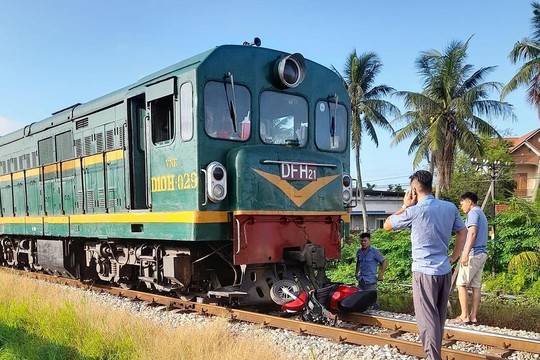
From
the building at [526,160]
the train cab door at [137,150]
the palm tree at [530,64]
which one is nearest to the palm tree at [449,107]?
the palm tree at [530,64]

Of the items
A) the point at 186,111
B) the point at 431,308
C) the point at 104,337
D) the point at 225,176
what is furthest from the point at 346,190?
→ the point at 104,337

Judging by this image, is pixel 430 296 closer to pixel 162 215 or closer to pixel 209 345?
pixel 209 345

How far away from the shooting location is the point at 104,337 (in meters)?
5.29

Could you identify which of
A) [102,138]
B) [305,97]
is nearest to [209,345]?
[305,97]

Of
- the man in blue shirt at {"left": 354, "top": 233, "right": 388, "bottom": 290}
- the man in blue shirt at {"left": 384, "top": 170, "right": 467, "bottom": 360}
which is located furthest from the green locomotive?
the man in blue shirt at {"left": 384, "top": 170, "right": 467, "bottom": 360}

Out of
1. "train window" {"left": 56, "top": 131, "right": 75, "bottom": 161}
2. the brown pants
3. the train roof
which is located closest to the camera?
the brown pants

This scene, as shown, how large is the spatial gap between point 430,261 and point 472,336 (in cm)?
177

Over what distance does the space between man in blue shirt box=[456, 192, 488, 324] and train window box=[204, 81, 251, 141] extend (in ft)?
10.6

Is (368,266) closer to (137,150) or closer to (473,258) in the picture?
(473,258)

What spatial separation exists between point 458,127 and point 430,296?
78.1 ft

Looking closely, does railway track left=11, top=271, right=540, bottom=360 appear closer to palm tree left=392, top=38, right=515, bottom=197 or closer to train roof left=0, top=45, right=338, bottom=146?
train roof left=0, top=45, right=338, bottom=146

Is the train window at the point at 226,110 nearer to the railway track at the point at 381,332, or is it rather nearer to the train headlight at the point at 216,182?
the train headlight at the point at 216,182

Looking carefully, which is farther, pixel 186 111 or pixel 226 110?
pixel 226 110

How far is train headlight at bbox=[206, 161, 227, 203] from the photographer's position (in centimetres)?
635
